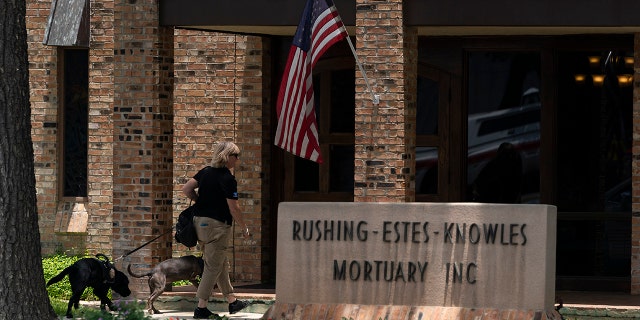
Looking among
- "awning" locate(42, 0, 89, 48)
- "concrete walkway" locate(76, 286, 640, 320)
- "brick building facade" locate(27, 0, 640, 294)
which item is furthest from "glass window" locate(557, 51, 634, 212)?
"awning" locate(42, 0, 89, 48)

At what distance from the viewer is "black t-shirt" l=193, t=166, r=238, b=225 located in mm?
15289

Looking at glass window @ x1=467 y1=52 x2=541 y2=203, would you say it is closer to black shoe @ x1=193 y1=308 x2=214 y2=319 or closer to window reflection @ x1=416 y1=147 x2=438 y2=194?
window reflection @ x1=416 y1=147 x2=438 y2=194

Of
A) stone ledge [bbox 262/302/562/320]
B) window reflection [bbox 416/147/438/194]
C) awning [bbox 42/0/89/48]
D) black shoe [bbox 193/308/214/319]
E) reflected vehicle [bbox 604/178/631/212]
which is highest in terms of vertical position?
awning [bbox 42/0/89/48]

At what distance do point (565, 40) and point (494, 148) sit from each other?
1.64 meters

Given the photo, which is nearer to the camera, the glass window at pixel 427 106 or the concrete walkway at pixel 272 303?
the concrete walkway at pixel 272 303

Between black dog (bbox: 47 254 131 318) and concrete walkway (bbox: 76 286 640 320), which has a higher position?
black dog (bbox: 47 254 131 318)

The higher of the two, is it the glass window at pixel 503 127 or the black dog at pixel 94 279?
the glass window at pixel 503 127

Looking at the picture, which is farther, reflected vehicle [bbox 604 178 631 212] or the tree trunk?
reflected vehicle [bbox 604 178 631 212]

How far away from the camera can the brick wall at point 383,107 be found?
1642cm

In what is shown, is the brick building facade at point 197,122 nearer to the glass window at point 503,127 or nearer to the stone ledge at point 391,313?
the glass window at point 503,127

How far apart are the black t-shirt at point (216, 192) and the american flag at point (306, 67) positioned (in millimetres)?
1029

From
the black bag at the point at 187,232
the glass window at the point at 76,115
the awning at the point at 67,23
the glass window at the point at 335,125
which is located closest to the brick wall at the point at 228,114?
the glass window at the point at 335,125

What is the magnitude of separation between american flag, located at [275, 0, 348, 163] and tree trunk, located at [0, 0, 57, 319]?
3.30m

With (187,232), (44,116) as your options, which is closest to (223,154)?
(187,232)
